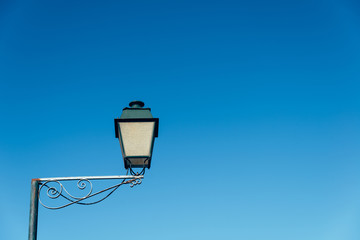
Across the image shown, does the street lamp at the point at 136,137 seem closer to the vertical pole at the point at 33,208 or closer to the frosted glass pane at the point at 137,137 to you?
the frosted glass pane at the point at 137,137

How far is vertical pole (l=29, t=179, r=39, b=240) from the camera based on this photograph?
399 centimetres

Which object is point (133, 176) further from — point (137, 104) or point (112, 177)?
point (137, 104)

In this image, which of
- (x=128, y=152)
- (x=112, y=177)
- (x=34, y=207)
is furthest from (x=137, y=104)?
(x=34, y=207)

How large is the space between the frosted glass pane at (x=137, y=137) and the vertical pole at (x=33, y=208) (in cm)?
101

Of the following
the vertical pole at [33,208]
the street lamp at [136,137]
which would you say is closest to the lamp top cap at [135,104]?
the street lamp at [136,137]

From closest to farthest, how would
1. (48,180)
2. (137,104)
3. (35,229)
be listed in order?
(35,229) → (48,180) → (137,104)

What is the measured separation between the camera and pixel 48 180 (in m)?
4.37

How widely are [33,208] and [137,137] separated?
4.36ft

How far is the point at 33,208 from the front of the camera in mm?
4109

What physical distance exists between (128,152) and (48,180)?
90 centimetres

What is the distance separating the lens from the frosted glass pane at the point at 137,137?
15.5ft

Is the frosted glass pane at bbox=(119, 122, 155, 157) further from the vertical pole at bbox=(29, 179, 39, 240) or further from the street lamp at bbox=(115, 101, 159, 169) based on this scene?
the vertical pole at bbox=(29, 179, 39, 240)

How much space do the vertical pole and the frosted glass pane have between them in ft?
3.33

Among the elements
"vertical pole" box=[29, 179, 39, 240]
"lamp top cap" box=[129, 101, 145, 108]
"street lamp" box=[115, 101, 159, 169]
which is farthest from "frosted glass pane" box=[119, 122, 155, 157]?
"vertical pole" box=[29, 179, 39, 240]
